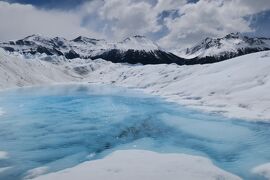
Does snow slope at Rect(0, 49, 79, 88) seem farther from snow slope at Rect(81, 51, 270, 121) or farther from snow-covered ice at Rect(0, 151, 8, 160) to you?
snow-covered ice at Rect(0, 151, 8, 160)

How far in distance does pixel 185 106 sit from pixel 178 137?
64.5ft

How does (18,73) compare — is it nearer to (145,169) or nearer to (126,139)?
(126,139)

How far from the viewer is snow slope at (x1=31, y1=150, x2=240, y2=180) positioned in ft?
57.0

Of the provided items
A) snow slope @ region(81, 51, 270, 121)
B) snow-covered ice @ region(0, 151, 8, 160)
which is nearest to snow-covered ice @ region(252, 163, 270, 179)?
snow-covered ice @ region(0, 151, 8, 160)

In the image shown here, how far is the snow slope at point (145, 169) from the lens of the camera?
17.4 meters

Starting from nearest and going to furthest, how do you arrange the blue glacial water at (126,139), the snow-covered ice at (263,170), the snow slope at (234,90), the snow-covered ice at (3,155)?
the snow-covered ice at (263,170)
the blue glacial water at (126,139)
the snow-covered ice at (3,155)
the snow slope at (234,90)

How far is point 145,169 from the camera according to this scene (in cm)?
1856

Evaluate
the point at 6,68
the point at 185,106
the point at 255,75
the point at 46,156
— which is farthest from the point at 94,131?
the point at 6,68

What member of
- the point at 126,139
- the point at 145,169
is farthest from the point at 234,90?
the point at 145,169

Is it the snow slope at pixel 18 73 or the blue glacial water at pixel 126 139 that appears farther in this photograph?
the snow slope at pixel 18 73

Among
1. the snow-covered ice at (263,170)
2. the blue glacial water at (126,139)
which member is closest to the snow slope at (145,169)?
the blue glacial water at (126,139)

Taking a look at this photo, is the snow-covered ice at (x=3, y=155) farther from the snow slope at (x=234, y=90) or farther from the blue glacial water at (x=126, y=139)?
the snow slope at (x=234, y=90)

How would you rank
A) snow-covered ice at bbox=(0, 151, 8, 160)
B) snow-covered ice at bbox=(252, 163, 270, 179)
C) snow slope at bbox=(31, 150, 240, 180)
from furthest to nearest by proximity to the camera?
snow-covered ice at bbox=(0, 151, 8, 160), snow-covered ice at bbox=(252, 163, 270, 179), snow slope at bbox=(31, 150, 240, 180)

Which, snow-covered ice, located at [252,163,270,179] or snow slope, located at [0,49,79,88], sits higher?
snow slope, located at [0,49,79,88]
